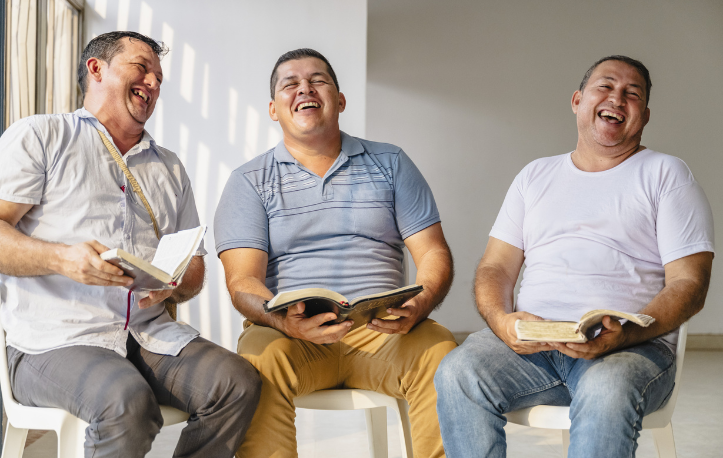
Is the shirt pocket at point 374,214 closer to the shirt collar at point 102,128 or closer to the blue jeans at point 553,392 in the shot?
the blue jeans at point 553,392

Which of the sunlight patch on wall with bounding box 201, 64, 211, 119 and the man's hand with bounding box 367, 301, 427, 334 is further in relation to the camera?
the sunlight patch on wall with bounding box 201, 64, 211, 119

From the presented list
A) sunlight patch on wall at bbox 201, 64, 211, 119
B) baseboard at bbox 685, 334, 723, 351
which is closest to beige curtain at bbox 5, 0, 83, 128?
sunlight patch on wall at bbox 201, 64, 211, 119

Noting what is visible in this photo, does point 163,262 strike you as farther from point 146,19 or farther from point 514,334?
point 146,19

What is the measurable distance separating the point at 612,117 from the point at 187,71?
222 centimetres

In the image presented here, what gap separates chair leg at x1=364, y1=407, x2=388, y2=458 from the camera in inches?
82.0

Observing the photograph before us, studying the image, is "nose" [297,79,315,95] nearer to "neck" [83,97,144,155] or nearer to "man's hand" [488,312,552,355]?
"neck" [83,97,144,155]

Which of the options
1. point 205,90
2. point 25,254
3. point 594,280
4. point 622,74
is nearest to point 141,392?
point 25,254

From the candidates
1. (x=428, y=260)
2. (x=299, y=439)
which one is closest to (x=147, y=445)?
(x=428, y=260)

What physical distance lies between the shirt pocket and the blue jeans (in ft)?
1.46

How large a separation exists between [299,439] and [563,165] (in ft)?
5.68

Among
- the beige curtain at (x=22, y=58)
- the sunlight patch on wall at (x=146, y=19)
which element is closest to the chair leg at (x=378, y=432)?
the beige curtain at (x=22, y=58)

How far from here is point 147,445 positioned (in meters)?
1.40

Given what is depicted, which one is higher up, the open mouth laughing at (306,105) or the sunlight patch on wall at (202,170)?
the open mouth laughing at (306,105)

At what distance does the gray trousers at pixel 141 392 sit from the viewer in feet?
4.46
